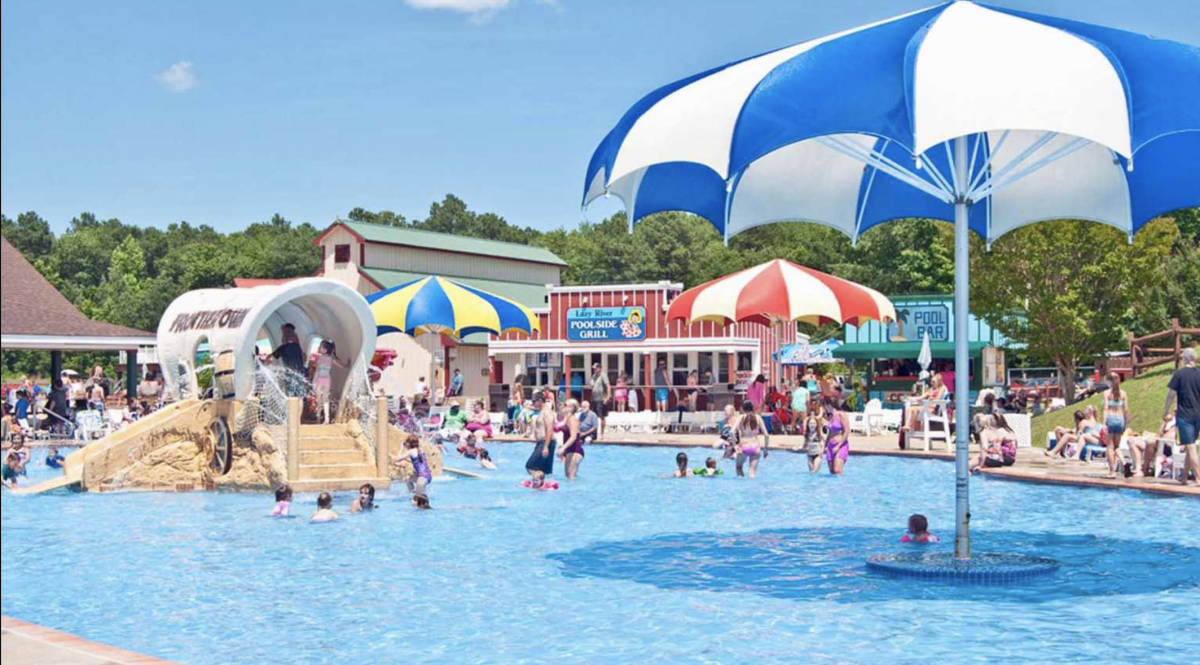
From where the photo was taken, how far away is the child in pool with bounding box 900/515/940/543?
1225 centimetres

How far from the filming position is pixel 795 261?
68938 mm

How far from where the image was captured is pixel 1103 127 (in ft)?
29.4

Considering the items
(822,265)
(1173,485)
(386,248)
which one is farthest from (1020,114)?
(822,265)

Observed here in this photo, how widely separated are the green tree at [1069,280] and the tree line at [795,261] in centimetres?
3

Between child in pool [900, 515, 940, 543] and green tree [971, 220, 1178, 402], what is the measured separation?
20280 mm

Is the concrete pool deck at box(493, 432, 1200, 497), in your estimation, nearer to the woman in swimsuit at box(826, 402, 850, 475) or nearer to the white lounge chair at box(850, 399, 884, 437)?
the white lounge chair at box(850, 399, 884, 437)

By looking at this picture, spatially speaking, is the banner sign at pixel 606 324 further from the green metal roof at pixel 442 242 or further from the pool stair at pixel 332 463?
the pool stair at pixel 332 463

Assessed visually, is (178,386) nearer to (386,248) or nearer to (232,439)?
(232,439)

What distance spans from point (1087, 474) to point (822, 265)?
5340 cm

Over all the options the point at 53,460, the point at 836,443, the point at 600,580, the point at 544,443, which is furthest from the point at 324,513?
the point at 53,460

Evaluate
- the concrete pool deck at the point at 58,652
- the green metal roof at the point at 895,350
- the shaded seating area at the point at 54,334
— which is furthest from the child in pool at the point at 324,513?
the green metal roof at the point at 895,350

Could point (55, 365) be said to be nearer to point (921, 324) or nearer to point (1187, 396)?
point (1187, 396)

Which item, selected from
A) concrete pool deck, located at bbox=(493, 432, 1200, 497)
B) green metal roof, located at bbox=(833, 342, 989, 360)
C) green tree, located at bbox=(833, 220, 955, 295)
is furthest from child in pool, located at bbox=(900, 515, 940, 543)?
green tree, located at bbox=(833, 220, 955, 295)

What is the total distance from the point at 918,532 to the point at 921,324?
109 feet
